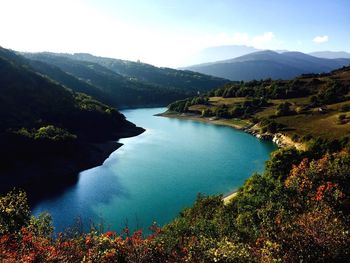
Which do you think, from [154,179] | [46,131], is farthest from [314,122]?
[46,131]

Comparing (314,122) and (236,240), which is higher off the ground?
(236,240)

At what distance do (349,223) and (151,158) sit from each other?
293 ft

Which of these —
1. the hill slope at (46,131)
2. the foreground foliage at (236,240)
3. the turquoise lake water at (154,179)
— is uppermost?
the foreground foliage at (236,240)

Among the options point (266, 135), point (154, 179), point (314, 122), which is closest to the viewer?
point (154, 179)

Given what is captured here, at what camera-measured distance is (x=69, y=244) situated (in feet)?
85.7

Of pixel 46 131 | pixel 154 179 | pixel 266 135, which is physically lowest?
pixel 154 179

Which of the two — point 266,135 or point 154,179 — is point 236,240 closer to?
point 154,179

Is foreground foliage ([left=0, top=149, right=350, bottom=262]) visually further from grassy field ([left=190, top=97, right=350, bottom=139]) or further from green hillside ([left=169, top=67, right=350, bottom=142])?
grassy field ([left=190, top=97, right=350, bottom=139])

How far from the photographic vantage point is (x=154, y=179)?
92.2 meters

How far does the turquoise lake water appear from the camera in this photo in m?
69.9

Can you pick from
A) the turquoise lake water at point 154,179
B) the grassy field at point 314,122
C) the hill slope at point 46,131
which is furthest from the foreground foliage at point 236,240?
the grassy field at point 314,122

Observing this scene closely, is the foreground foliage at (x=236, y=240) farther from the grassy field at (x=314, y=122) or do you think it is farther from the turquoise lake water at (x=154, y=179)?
the grassy field at (x=314, y=122)

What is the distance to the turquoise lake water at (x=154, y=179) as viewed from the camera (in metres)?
69.9

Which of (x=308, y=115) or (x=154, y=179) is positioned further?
(x=308, y=115)
